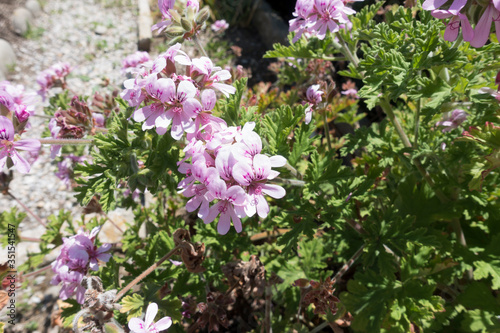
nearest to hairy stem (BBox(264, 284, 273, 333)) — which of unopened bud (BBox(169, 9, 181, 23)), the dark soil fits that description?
unopened bud (BBox(169, 9, 181, 23))

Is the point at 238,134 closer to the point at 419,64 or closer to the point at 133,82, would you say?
the point at 133,82

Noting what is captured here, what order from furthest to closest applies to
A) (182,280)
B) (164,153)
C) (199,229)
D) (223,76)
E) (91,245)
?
(199,229) → (182,280) → (91,245) → (164,153) → (223,76)

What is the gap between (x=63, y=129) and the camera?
186 centimetres

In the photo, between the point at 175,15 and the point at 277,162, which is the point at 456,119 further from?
the point at 175,15

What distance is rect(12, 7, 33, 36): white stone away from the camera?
6.08 m

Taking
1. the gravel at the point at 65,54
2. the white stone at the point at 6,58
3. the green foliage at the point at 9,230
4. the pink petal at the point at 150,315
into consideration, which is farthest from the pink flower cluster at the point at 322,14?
the white stone at the point at 6,58

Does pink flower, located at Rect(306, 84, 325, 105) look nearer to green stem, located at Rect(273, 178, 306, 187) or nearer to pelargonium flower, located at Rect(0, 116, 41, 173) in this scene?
green stem, located at Rect(273, 178, 306, 187)

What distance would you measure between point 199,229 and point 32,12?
632 cm

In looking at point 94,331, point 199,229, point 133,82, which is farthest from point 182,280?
point 133,82

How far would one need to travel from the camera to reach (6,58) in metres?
5.42

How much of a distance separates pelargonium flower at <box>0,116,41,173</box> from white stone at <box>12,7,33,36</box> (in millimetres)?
5678

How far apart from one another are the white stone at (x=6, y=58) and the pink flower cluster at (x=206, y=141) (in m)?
4.96

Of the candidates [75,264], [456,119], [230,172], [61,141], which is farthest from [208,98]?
[456,119]

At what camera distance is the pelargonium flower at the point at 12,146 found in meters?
1.54
